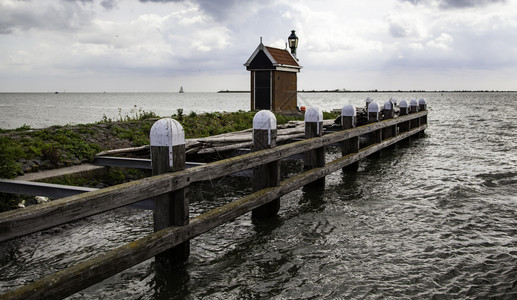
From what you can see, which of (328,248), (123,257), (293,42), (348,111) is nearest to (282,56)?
(293,42)

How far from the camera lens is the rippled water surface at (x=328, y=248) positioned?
4.75m

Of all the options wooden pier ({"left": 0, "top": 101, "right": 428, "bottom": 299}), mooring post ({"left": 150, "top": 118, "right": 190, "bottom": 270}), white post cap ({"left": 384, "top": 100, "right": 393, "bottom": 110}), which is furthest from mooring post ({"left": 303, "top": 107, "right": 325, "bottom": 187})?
white post cap ({"left": 384, "top": 100, "right": 393, "bottom": 110})

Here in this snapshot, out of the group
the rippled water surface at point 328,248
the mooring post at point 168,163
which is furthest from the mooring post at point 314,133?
the mooring post at point 168,163

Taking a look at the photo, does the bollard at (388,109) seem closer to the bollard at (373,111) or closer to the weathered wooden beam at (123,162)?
the bollard at (373,111)

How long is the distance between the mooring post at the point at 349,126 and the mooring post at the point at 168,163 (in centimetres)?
645

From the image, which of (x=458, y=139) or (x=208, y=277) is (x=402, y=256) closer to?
(x=208, y=277)

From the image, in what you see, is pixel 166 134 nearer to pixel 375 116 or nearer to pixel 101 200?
pixel 101 200

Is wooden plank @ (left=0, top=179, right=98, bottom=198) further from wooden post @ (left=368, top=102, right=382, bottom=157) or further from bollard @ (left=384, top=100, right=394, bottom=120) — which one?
bollard @ (left=384, top=100, right=394, bottom=120)

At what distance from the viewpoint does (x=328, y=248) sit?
5926 millimetres

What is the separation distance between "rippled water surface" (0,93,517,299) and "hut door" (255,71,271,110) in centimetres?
1201

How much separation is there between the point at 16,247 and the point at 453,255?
6.12 m

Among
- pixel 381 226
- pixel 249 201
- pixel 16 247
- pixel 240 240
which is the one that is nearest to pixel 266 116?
pixel 249 201

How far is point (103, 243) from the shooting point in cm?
603

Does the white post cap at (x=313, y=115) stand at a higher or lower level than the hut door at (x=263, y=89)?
lower
